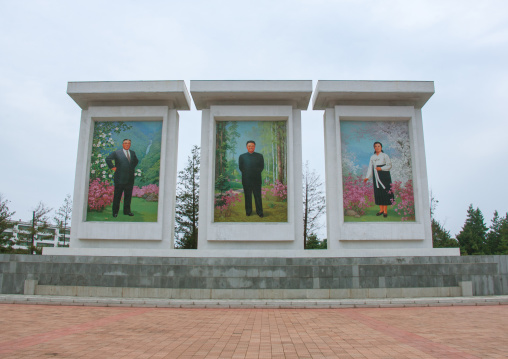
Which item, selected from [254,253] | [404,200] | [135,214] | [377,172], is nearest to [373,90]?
[377,172]

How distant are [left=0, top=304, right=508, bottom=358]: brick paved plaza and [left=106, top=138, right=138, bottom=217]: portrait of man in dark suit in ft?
16.7

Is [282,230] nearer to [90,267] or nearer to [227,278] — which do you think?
[227,278]

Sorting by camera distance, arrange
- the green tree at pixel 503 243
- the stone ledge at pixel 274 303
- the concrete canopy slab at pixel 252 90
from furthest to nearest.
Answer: the green tree at pixel 503 243 < the concrete canopy slab at pixel 252 90 < the stone ledge at pixel 274 303

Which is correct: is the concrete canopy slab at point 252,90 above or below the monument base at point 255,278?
above

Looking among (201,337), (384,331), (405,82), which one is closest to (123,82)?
(405,82)

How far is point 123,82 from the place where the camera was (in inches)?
561

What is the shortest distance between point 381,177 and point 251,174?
461 centimetres

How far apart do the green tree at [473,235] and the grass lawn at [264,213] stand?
21485mm

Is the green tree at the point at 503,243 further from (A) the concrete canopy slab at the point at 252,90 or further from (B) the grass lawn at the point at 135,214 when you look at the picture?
(B) the grass lawn at the point at 135,214

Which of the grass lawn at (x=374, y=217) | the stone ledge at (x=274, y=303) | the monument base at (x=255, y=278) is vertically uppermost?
the grass lawn at (x=374, y=217)

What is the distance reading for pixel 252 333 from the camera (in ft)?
20.1

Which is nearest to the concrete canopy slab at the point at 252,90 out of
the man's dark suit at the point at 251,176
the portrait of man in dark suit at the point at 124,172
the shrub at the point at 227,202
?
the man's dark suit at the point at 251,176

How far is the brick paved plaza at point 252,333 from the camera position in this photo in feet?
15.6

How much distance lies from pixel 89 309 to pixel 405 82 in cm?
1240
